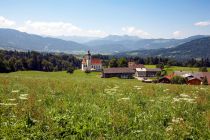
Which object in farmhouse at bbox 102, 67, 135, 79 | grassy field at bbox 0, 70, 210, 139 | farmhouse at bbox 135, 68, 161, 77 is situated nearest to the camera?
grassy field at bbox 0, 70, 210, 139

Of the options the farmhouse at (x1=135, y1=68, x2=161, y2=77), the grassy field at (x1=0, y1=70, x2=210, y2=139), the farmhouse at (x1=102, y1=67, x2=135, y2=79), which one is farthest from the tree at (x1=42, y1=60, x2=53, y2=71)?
the grassy field at (x1=0, y1=70, x2=210, y2=139)

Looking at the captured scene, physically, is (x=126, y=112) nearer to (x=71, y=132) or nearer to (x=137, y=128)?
(x=137, y=128)

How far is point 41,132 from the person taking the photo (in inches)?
428

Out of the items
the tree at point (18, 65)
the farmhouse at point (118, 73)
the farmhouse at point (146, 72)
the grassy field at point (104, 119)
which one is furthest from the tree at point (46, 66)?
the grassy field at point (104, 119)

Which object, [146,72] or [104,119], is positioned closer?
[104,119]

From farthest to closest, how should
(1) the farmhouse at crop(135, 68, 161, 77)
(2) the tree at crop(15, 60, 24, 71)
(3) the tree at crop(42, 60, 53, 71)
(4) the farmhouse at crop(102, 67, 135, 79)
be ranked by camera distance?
(3) the tree at crop(42, 60, 53, 71) < (1) the farmhouse at crop(135, 68, 161, 77) < (4) the farmhouse at crop(102, 67, 135, 79) < (2) the tree at crop(15, 60, 24, 71)

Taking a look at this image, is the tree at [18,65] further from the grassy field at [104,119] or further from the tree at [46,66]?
the grassy field at [104,119]

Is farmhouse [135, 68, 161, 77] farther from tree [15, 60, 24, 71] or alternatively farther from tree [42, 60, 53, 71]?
tree [15, 60, 24, 71]

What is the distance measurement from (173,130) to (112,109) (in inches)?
158

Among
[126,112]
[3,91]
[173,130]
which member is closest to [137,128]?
[173,130]

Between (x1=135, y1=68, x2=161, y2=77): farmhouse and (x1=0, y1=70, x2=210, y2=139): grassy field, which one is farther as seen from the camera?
(x1=135, y1=68, x2=161, y2=77): farmhouse

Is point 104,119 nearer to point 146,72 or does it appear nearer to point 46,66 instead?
point 146,72

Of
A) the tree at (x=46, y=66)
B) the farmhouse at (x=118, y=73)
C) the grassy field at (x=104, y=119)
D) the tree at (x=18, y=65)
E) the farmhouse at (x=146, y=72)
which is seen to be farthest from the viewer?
the tree at (x=46, y=66)

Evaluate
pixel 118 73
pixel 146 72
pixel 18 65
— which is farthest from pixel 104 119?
pixel 146 72
